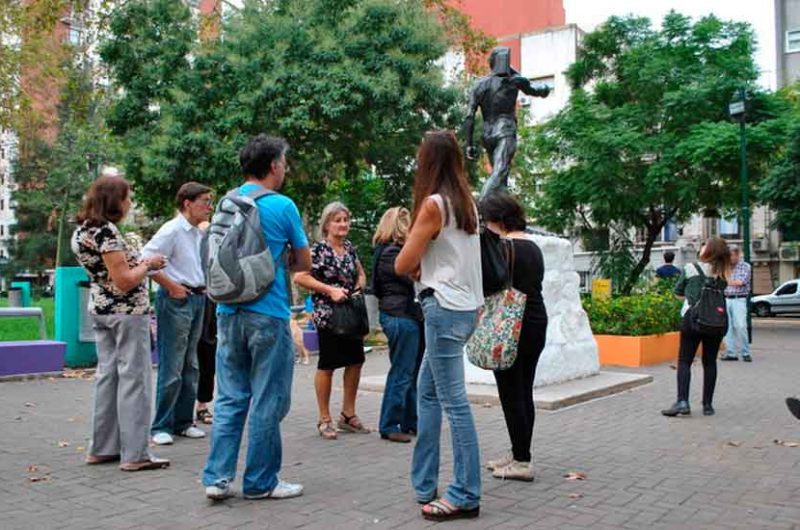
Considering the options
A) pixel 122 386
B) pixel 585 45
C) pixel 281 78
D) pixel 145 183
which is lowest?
pixel 122 386

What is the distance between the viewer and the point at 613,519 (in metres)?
4.41

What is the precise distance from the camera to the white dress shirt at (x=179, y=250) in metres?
6.22

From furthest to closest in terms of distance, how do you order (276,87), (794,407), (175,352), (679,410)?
(276,87)
(679,410)
(175,352)
(794,407)

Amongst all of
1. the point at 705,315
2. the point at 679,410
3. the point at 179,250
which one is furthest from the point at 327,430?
the point at 705,315

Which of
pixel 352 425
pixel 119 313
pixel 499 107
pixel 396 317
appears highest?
pixel 499 107

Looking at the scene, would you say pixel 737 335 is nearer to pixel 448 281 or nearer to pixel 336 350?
pixel 336 350

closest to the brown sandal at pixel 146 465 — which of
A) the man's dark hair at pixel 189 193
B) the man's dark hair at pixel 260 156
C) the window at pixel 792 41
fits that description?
the man's dark hair at pixel 189 193

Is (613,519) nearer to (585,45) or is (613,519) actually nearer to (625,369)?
(625,369)

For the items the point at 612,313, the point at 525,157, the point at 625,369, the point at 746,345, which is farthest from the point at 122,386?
the point at 525,157

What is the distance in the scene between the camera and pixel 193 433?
6594 millimetres

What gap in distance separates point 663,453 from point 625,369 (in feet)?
20.6

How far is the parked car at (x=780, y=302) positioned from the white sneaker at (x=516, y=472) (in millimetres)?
31851

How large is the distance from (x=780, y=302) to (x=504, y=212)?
32566 mm

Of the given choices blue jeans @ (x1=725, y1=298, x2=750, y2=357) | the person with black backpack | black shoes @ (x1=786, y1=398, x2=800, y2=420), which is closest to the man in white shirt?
black shoes @ (x1=786, y1=398, x2=800, y2=420)
